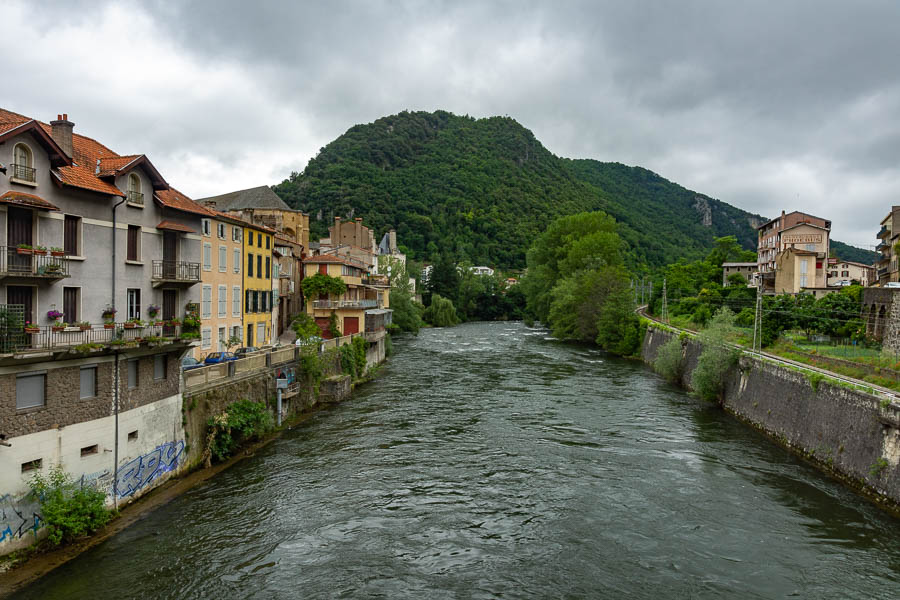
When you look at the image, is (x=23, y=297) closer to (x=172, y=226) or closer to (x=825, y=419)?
(x=172, y=226)

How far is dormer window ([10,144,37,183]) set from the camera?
14820mm

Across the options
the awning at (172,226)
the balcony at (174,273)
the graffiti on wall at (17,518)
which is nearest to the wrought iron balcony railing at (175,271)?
the balcony at (174,273)

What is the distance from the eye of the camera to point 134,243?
19250 millimetres

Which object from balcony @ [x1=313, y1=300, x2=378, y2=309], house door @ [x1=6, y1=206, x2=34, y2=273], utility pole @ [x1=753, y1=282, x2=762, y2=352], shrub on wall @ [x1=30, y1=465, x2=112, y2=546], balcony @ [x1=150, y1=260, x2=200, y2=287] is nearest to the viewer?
shrub on wall @ [x1=30, y1=465, x2=112, y2=546]

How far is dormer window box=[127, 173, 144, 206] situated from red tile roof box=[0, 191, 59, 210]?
357 cm

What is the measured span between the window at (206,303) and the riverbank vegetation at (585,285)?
45959 mm

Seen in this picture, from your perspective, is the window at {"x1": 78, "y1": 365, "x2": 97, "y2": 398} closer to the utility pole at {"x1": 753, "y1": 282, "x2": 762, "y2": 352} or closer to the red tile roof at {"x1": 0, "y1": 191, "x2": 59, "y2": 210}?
the red tile roof at {"x1": 0, "y1": 191, "x2": 59, "y2": 210}

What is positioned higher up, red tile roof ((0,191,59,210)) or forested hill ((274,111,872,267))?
forested hill ((274,111,872,267))

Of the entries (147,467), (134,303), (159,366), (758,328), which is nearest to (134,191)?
(134,303)

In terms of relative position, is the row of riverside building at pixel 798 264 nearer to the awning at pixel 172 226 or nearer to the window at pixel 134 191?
the awning at pixel 172 226

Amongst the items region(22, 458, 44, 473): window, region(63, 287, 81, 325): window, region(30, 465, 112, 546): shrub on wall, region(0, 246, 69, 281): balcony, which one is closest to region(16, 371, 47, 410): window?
region(22, 458, 44, 473): window

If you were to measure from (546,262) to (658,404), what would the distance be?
235ft

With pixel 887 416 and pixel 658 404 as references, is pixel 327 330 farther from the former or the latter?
pixel 887 416

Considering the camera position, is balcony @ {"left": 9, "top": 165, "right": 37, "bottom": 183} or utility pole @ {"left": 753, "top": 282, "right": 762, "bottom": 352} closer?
balcony @ {"left": 9, "top": 165, "right": 37, "bottom": 183}
